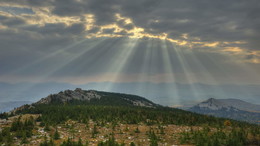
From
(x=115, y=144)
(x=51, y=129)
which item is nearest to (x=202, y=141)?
(x=115, y=144)

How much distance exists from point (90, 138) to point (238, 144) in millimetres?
23366

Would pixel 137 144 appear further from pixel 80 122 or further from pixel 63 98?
pixel 63 98

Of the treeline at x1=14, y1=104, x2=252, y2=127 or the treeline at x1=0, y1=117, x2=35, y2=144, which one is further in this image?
the treeline at x1=14, y1=104, x2=252, y2=127

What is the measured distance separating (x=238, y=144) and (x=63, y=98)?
117m

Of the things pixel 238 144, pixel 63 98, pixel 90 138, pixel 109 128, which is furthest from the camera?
pixel 63 98

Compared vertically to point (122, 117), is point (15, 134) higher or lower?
lower

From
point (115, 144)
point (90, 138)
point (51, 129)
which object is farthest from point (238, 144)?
point (51, 129)

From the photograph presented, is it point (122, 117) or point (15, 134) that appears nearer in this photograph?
point (15, 134)

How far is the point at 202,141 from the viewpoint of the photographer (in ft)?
80.9

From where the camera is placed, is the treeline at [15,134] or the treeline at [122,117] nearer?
the treeline at [15,134]

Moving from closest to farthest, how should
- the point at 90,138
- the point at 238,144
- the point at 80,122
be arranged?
the point at 238,144
the point at 90,138
the point at 80,122

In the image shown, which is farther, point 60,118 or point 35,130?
point 60,118

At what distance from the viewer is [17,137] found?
28.0 meters

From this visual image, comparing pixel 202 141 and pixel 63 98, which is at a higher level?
pixel 63 98
